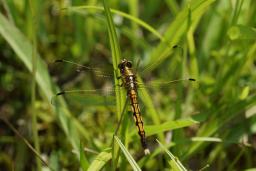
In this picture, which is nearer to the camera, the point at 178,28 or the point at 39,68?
the point at 178,28

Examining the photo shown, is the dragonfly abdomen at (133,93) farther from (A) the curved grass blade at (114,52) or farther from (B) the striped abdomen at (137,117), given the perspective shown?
(A) the curved grass blade at (114,52)

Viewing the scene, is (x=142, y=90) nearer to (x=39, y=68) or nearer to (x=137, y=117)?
(x=137, y=117)

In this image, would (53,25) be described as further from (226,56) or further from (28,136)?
(226,56)

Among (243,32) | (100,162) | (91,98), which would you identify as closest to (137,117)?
(100,162)

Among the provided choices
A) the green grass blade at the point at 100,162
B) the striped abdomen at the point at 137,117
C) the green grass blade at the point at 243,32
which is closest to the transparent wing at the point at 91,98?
the striped abdomen at the point at 137,117

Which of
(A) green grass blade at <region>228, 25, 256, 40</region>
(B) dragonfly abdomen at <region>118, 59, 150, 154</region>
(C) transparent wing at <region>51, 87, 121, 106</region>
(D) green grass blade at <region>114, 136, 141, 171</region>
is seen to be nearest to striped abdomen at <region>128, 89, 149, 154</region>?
(B) dragonfly abdomen at <region>118, 59, 150, 154</region>

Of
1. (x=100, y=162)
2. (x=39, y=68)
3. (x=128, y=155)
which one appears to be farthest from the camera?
(x=39, y=68)

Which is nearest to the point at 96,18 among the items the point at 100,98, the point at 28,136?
the point at 100,98
